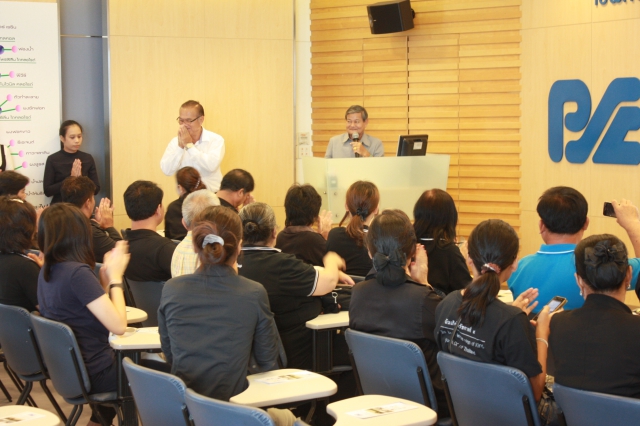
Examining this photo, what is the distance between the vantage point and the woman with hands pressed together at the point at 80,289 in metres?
3.22

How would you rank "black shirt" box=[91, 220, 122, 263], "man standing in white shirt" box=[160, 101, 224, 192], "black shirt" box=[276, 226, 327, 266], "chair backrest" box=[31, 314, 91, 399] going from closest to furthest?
"chair backrest" box=[31, 314, 91, 399], "black shirt" box=[276, 226, 327, 266], "black shirt" box=[91, 220, 122, 263], "man standing in white shirt" box=[160, 101, 224, 192]

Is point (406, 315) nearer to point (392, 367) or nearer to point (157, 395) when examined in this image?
point (392, 367)

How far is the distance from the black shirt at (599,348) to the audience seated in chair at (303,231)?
1795 millimetres

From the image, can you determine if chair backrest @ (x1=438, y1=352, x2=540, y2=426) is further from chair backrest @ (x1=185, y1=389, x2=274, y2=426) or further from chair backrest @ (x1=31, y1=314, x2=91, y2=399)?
chair backrest @ (x1=31, y1=314, x2=91, y2=399)

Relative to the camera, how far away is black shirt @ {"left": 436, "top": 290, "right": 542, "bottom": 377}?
2510 mm

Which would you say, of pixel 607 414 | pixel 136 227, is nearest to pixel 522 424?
pixel 607 414

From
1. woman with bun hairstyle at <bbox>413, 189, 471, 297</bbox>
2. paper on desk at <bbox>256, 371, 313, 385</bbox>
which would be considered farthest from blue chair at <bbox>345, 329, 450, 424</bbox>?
woman with bun hairstyle at <bbox>413, 189, 471, 297</bbox>

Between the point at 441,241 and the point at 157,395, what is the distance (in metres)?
1.77

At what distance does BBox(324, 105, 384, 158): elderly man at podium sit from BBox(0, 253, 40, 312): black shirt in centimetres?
350

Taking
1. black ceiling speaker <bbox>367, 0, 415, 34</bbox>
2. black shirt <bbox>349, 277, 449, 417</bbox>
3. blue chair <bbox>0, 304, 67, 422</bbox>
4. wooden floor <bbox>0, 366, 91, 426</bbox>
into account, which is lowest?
wooden floor <bbox>0, 366, 91, 426</bbox>

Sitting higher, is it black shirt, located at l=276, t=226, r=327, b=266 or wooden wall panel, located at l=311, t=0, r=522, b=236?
wooden wall panel, located at l=311, t=0, r=522, b=236

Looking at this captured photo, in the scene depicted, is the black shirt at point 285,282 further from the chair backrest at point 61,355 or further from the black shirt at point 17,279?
the black shirt at point 17,279

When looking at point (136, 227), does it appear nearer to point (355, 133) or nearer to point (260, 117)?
point (355, 133)

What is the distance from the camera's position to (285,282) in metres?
3.42
